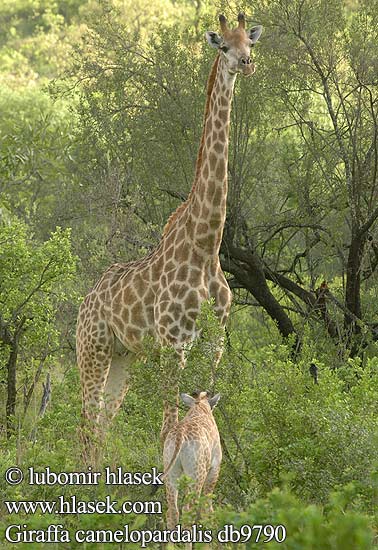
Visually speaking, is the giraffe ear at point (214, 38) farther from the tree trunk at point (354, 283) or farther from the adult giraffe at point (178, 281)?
the tree trunk at point (354, 283)

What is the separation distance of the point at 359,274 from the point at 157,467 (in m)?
5.72

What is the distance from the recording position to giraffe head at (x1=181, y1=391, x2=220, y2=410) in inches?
314

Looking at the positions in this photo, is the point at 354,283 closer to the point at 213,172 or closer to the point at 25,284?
the point at 25,284

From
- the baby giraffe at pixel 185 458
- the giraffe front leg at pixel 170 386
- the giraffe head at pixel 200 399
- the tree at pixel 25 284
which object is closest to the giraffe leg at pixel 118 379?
the tree at pixel 25 284

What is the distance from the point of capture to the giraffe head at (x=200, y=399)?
26.1 feet

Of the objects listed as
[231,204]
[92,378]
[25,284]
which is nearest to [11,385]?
[25,284]

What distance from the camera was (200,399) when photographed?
8008 mm

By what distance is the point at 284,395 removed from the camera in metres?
8.74

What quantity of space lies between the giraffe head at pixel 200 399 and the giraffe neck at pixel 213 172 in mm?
1650

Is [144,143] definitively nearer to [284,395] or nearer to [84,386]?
[84,386]

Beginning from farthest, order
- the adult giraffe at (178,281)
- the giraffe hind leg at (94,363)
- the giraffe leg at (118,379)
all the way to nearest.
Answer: the giraffe leg at (118,379), the giraffe hind leg at (94,363), the adult giraffe at (178,281)

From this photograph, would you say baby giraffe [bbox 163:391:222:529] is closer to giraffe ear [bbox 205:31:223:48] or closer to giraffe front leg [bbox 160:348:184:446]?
giraffe front leg [bbox 160:348:184:446]

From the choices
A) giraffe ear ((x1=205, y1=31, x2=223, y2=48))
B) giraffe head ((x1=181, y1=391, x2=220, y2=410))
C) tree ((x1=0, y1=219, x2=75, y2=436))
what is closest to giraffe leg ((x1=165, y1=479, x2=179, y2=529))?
giraffe head ((x1=181, y1=391, x2=220, y2=410))

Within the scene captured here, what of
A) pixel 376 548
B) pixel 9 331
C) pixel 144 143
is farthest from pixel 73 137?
pixel 376 548
